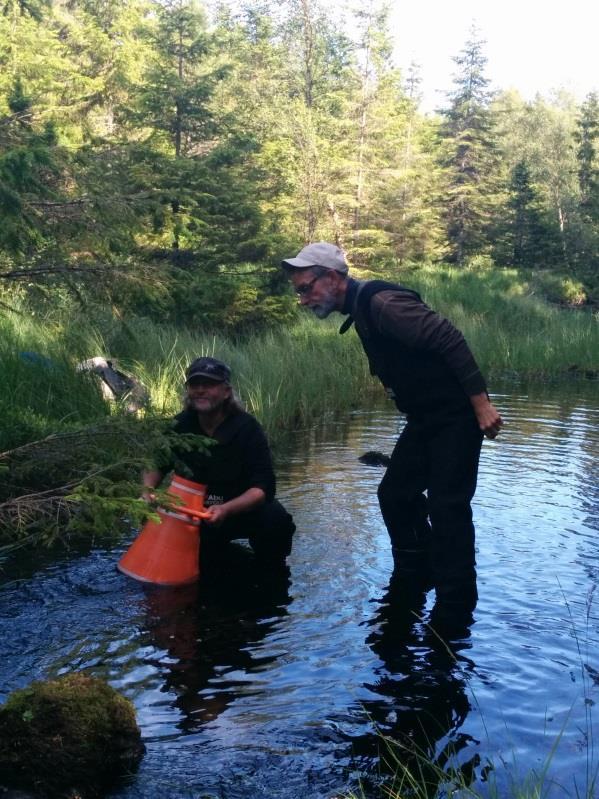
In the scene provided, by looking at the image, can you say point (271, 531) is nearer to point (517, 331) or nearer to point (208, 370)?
point (208, 370)

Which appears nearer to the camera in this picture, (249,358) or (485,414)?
(485,414)

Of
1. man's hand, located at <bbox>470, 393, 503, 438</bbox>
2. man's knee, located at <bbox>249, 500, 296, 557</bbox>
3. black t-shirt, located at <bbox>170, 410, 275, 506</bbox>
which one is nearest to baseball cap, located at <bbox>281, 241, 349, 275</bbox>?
man's hand, located at <bbox>470, 393, 503, 438</bbox>

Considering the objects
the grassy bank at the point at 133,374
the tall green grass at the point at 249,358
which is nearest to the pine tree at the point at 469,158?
the tall green grass at the point at 249,358

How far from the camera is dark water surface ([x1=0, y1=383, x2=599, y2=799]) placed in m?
3.55

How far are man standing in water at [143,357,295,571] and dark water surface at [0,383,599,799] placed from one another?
0.28 meters

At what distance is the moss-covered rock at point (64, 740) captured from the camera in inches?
125

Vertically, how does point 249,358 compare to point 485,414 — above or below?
above

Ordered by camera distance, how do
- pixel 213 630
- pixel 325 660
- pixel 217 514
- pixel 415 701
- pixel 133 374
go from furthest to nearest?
1. pixel 133 374
2. pixel 217 514
3. pixel 213 630
4. pixel 325 660
5. pixel 415 701

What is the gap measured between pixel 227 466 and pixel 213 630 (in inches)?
41.2

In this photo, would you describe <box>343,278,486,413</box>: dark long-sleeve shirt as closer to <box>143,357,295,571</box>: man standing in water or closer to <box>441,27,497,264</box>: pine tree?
<box>143,357,295,571</box>: man standing in water

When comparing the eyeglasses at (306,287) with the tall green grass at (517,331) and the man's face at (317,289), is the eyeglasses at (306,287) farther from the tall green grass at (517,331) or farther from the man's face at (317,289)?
the tall green grass at (517,331)

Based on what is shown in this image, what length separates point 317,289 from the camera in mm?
4648

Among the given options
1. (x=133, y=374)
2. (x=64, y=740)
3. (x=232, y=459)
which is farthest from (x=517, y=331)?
(x=64, y=740)

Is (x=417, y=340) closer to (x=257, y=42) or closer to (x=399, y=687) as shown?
(x=399, y=687)
